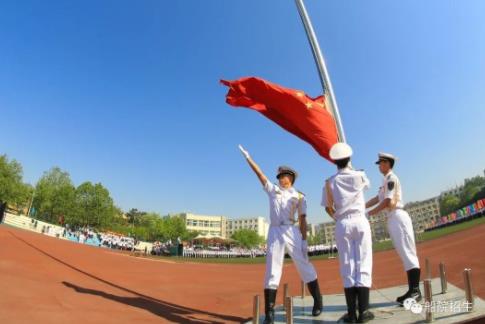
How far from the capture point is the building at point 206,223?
149 meters

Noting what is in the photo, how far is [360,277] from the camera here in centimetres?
368

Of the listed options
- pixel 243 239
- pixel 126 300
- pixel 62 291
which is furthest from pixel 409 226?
pixel 243 239

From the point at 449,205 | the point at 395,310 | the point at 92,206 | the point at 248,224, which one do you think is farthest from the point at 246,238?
the point at 395,310

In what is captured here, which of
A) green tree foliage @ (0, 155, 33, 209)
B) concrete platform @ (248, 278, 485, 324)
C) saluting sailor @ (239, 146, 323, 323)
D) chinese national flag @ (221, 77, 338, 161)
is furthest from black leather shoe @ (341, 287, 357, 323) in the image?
green tree foliage @ (0, 155, 33, 209)

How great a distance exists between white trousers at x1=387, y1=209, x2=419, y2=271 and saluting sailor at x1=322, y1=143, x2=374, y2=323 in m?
0.93

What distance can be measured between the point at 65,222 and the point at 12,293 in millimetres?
64025

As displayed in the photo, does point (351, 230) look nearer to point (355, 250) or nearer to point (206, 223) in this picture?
point (355, 250)

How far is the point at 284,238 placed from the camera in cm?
457

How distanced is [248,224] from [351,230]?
173m

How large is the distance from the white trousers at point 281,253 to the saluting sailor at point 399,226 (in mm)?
1223

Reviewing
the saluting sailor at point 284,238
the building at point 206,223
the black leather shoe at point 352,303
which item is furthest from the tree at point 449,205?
the black leather shoe at point 352,303

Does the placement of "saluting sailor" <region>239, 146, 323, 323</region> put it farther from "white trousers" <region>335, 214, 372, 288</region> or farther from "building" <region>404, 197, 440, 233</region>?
"building" <region>404, 197, 440, 233</region>

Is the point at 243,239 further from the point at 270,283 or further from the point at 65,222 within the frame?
the point at 270,283

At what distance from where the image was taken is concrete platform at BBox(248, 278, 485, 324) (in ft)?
11.4
